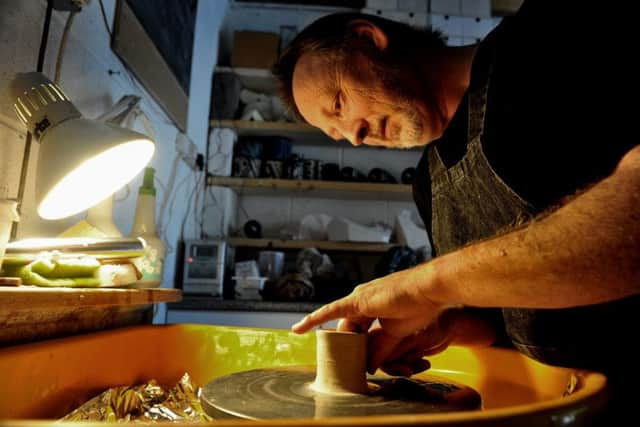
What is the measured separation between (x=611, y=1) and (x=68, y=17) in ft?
3.56

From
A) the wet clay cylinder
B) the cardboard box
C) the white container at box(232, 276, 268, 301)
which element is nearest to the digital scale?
the white container at box(232, 276, 268, 301)

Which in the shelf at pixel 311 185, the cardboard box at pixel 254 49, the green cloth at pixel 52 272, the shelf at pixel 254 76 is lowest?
Result: the green cloth at pixel 52 272

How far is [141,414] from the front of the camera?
0.74m

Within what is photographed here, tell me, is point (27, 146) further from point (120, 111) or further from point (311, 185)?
point (311, 185)

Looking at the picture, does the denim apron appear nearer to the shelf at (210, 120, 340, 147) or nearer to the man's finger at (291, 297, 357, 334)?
the man's finger at (291, 297, 357, 334)

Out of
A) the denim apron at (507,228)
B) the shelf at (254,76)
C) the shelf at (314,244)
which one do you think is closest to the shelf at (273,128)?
the shelf at (254,76)

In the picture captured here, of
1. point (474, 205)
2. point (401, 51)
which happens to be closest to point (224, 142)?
point (401, 51)

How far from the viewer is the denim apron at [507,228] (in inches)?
29.7

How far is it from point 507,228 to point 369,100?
636mm

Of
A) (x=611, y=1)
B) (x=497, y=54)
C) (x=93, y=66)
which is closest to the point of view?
(x=611, y=1)

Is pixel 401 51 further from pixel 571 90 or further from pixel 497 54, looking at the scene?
pixel 571 90

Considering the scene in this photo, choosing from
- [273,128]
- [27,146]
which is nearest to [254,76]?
[273,128]

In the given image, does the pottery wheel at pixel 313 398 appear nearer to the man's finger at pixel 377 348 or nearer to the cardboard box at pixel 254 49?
the man's finger at pixel 377 348

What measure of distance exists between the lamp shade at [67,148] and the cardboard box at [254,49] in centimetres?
218
